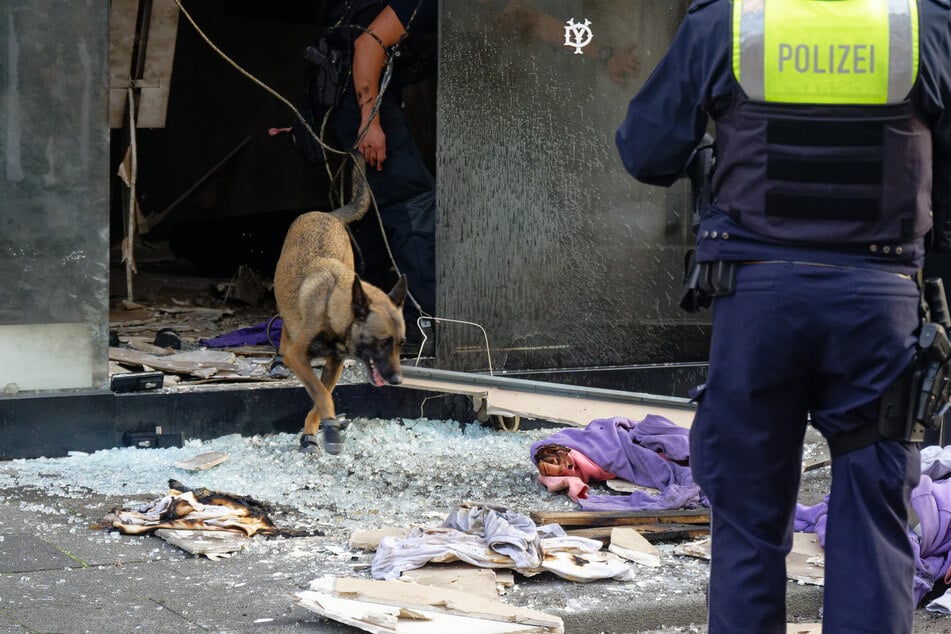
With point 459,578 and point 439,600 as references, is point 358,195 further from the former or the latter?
point 439,600

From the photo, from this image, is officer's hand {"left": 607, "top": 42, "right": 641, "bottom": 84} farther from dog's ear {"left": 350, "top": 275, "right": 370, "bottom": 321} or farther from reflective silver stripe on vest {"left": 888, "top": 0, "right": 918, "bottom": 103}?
reflective silver stripe on vest {"left": 888, "top": 0, "right": 918, "bottom": 103}

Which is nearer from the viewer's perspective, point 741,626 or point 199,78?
point 741,626

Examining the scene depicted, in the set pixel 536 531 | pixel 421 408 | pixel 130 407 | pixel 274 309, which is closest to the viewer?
pixel 536 531

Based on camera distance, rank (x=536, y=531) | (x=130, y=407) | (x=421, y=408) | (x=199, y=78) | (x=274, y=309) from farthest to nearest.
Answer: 1. (x=199, y=78)
2. (x=274, y=309)
3. (x=421, y=408)
4. (x=130, y=407)
5. (x=536, y=531)

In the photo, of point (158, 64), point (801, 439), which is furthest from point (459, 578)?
→ point (158, 64)

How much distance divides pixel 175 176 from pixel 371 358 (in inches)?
374

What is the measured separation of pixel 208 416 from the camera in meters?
7.56

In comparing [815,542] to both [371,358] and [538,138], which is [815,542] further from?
[538,138]

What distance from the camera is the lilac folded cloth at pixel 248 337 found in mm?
9258

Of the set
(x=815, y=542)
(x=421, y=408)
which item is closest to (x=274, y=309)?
(x=421, y=408)

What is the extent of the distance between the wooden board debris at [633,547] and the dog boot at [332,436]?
7.42 ft

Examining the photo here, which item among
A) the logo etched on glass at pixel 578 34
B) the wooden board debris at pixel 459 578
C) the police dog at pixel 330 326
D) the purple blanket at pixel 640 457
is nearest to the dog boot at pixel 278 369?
the police dog at pixel 330 326

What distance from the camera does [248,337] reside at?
943cm

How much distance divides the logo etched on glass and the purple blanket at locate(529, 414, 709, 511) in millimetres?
2991
